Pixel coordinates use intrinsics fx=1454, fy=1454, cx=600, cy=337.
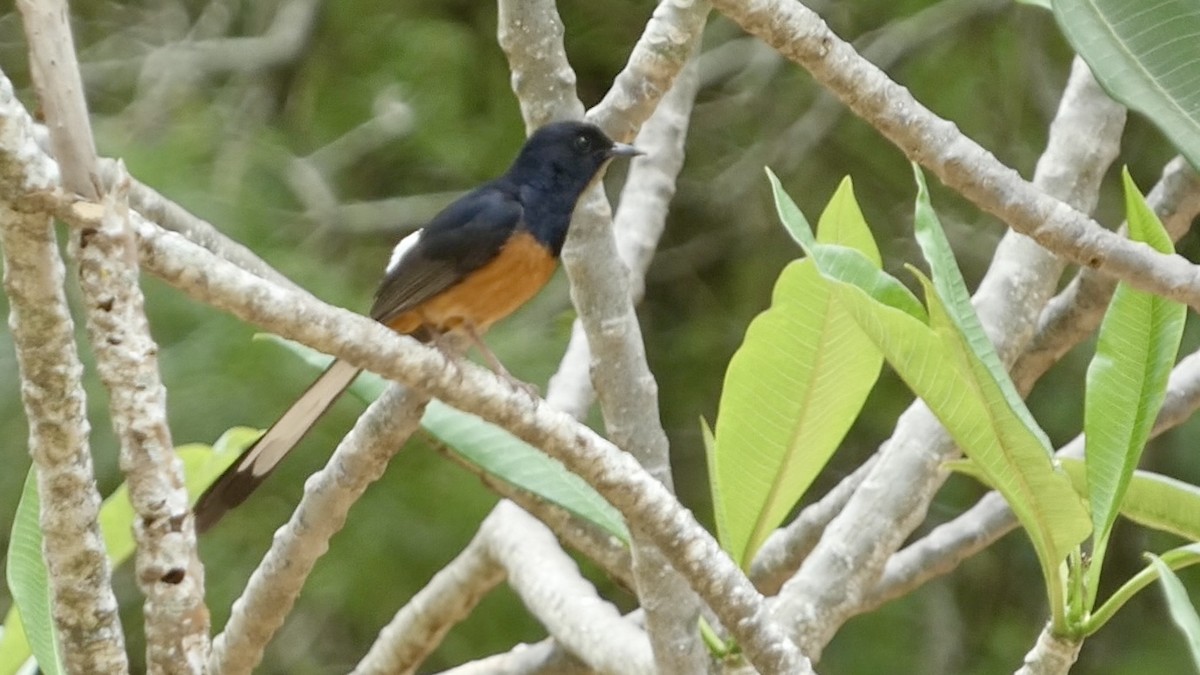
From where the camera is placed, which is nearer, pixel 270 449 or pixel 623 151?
pixel 270 449

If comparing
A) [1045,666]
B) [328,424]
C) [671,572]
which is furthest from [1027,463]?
[328,424]

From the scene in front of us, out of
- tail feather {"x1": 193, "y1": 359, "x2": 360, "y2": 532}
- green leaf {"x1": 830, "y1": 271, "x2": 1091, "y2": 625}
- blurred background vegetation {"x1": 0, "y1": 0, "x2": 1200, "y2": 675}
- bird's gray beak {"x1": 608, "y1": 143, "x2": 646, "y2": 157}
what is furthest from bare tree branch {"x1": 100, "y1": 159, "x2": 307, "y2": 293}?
blurred background vegetation {"x1": 0, "y1": 0, "x2": 1200, "y2": 675}

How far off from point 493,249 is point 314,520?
0.47 m

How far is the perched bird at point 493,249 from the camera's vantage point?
1931 mm

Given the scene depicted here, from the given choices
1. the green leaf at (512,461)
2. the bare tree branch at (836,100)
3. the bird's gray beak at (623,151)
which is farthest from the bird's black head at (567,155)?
the bare tree branch at (836,100)

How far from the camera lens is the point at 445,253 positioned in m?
1.93

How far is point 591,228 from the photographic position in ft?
6.37

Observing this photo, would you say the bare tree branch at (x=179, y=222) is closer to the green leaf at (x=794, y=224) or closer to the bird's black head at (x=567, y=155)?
the bird's black head at (x=567, y=155)

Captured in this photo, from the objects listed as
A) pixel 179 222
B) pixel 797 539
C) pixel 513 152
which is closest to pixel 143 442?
pixel 179 222

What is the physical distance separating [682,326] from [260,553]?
4.19 feet

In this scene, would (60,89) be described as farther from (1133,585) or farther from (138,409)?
(1133,585)

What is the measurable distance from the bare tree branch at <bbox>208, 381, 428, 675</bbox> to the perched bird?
306 millimetres

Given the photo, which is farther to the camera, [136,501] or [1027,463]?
[1027,463]

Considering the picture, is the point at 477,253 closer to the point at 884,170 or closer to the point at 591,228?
the point at 591,228
